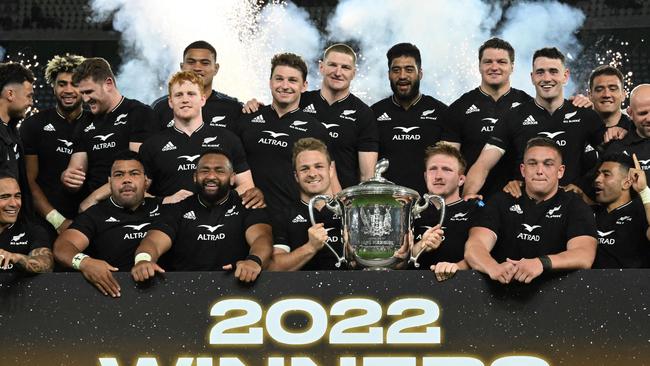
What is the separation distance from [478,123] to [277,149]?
1.14m

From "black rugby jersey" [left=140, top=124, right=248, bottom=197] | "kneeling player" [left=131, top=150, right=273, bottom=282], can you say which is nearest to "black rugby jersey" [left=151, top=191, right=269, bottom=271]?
"kneeling player" [left=131, top=150, right=273, bottom=282]

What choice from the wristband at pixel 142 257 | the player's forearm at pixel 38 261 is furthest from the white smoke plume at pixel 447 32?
the wristband at pixel 142 257

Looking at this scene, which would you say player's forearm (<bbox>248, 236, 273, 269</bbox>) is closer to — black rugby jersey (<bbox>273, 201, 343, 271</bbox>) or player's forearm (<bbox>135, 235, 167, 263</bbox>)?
black rugby jersey (<bbox>273, 201, 343, 271</bbox>)

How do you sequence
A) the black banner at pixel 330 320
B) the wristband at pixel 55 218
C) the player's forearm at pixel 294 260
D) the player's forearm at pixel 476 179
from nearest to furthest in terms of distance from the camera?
the black banner at pixel 330 320 → the player's forearm at pixel 294 260 → the player's forearm at pixel 476 179 → the wristband at pixel 55 218

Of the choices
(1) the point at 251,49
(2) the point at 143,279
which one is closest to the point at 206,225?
(2) the point at 143,279

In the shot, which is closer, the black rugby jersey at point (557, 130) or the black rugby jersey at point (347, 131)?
the black rugby jersey at point (557, 130)

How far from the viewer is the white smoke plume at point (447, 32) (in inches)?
359

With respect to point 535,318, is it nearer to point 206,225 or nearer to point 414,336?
point 414,336

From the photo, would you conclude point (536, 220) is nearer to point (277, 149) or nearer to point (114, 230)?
point (277, 149)

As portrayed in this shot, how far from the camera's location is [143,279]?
4379mm

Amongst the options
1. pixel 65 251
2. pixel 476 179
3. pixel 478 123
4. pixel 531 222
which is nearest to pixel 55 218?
pixel 65 251

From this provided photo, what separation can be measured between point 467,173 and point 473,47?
14.2 ft

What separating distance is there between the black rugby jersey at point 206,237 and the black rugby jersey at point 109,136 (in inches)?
39.9

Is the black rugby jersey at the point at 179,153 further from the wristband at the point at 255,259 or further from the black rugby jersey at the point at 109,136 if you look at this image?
the wristband at the point at 255,259
